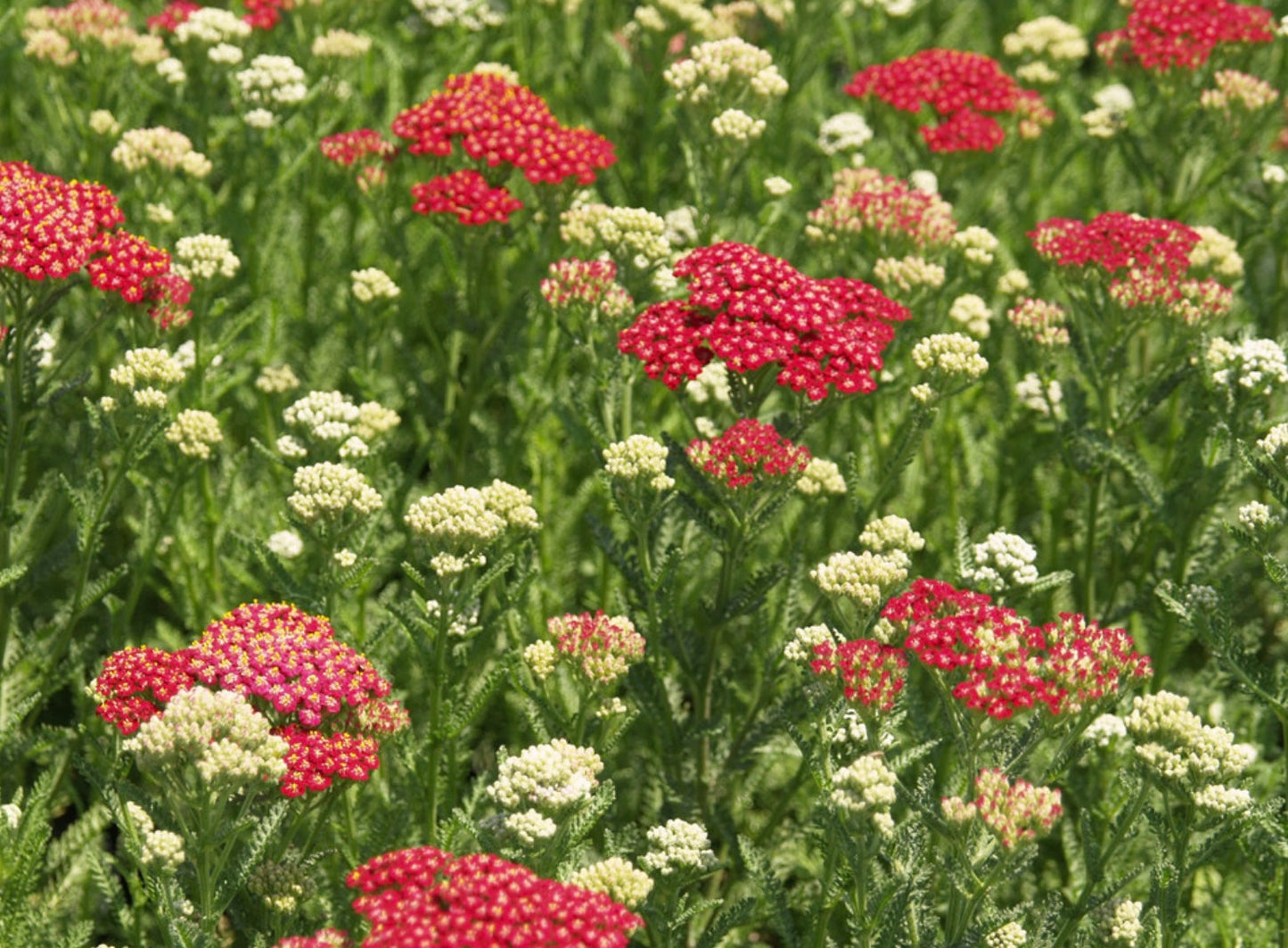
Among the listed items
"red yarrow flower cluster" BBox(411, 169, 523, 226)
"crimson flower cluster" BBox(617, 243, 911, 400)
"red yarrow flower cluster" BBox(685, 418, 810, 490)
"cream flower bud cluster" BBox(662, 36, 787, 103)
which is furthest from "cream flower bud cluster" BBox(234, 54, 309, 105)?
"red yarrow flower cluster" BBox(685, 418, 810, 490)

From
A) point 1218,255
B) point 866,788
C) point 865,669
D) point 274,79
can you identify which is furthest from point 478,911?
point 1218,255

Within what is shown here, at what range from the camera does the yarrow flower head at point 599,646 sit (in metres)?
5.71

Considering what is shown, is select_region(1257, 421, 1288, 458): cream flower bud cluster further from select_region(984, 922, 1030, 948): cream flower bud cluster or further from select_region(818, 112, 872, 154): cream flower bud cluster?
select_region(818, 112, 872, 154): cream flower bud cluster

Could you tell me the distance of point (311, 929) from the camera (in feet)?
19.1

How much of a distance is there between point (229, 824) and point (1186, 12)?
6.69 meters

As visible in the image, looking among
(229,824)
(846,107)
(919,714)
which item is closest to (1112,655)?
(919,714)

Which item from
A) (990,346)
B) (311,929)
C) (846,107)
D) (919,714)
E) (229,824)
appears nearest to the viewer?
(229,824)

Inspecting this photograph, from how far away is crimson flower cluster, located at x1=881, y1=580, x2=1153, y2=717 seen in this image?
5168 mm

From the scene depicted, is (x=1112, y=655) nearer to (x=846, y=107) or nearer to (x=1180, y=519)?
(x=1180, y=519)

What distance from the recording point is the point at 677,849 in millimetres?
5297

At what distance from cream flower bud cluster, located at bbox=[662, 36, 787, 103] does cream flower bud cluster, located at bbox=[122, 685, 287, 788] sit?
3.97 meters

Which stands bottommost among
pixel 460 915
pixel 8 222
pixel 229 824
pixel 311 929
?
pixel 311 929

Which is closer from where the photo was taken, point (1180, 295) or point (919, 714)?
point (919, 714)

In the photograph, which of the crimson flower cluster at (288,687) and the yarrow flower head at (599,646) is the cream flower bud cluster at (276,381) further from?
the yarrow flower head at (599,646)
